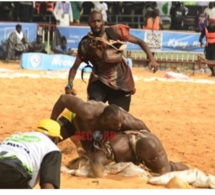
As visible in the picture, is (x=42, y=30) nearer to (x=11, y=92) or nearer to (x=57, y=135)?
(x=11, y=92)

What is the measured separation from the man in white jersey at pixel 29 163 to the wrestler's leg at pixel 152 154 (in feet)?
8.04

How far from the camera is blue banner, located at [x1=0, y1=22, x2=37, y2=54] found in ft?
68.6

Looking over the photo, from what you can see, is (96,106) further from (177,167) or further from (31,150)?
(31,150)

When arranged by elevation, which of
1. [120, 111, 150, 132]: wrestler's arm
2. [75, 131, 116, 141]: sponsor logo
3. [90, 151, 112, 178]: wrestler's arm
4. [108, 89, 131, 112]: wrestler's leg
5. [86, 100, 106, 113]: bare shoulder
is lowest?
[90, 151, 112, 178]: wrestler's arm

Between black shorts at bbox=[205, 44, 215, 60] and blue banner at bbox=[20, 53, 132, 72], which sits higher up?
black shorts at bbox=[205, 44, 215, 60]

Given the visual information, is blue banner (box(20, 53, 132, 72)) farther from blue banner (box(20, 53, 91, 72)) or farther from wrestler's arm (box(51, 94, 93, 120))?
wrestler's arm (box(51, 94, 93, 120))

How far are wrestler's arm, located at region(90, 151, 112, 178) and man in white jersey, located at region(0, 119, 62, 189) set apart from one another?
2185 millimetres

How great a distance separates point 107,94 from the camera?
8.91 meters

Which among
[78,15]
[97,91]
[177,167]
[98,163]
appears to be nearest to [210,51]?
[78,15]

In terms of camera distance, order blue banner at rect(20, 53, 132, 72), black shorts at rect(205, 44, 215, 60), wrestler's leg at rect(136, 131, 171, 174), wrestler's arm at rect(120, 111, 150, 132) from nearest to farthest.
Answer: wrestler's leg at rect(136, 131, 171, 174) → wrestler's arm at rect(120, 111, 150, 132) → blue banner at rect(20, 53, 132, 72) → black shorts at rect(205, 44, 215, 60)

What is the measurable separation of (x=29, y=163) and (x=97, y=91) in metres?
3.64

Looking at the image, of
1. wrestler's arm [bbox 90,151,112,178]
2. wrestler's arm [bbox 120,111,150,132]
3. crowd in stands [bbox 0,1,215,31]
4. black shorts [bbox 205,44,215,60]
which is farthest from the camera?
crowd in stands [bbox 0,1,215,31]

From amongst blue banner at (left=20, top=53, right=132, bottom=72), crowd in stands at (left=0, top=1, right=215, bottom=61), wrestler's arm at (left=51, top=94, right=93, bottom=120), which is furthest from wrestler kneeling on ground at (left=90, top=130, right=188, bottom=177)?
crowd in stands at (left=0, top=1, right=215, bottom=61)

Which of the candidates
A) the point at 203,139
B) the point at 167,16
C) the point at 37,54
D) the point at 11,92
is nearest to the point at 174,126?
the point at 203,139
